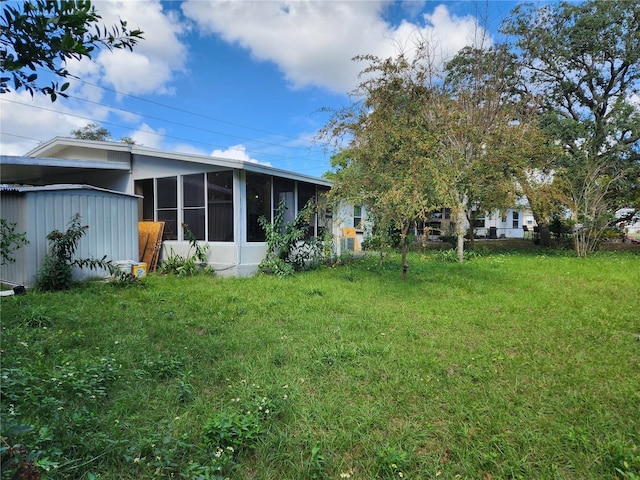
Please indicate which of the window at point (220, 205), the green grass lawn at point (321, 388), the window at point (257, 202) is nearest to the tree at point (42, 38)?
the green grass lawn at point (321, 388)

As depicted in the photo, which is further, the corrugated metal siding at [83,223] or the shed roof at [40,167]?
the shed roof at [40,167]

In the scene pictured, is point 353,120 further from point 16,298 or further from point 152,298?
point 16,298

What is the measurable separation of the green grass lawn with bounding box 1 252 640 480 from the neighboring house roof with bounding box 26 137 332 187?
3.43 m

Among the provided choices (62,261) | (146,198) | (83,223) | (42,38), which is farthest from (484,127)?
(42,38)

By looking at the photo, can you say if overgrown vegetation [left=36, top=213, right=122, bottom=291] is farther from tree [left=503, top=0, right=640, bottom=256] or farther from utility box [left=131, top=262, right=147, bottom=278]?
tree [left=503, top=0, right=640, bottom=256]

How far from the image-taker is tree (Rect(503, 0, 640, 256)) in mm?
13133

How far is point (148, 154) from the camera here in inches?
348

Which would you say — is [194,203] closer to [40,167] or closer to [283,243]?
[283,243]

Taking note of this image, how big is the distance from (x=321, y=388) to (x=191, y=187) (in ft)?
23.3

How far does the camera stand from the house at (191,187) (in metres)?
8.05

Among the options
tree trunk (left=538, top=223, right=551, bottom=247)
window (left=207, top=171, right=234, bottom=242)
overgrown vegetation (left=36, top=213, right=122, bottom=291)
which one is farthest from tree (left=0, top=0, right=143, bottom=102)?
tree trunk (left=538, top=223, right=551, bottom=247)

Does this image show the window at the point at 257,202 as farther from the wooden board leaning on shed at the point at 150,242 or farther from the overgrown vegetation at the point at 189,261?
the wooden board leaning on shed at the point at 150,242

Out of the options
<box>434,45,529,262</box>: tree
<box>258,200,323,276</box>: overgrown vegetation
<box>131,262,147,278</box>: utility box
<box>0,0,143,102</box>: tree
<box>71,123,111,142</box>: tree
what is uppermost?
<box>71,123,111,142</box>: tree

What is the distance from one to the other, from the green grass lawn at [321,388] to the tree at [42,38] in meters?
1.26
